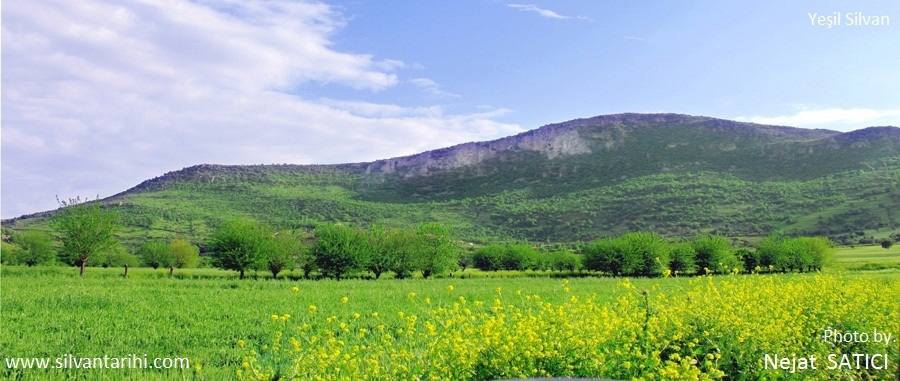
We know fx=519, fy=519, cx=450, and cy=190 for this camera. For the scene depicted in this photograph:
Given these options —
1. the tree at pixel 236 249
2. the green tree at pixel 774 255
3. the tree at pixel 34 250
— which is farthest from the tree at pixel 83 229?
the green tree at pixel 774 255

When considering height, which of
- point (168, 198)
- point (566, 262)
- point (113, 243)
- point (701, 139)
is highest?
point (701, 139)

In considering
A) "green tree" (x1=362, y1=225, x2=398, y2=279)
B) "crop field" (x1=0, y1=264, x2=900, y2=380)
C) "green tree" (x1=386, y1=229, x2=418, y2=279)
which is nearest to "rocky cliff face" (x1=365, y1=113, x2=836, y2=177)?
"green tree" (x1=386, y1=229, x2=418, y2=279)

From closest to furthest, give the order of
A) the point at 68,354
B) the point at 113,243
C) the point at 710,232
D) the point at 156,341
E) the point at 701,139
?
the point at 68,354, the point at 156,341, the point at 113,243, the point at 710,232, the point at 701,139

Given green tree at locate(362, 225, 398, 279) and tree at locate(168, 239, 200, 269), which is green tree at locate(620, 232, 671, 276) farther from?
tree at locate(168, 239, 200, 269)

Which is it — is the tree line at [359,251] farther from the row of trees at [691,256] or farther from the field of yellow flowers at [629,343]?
the field of yellow flowers at [629,343]

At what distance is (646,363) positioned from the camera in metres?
6.63

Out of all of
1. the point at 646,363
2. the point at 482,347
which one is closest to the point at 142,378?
the point at 482,347

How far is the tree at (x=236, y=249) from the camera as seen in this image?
152 ft

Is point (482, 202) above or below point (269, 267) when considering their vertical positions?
above

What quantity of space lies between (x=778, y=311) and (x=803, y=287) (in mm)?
4598

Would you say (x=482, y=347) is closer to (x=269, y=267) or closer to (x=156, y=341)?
(x=156, y=341)

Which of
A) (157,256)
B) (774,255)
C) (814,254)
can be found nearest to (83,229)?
(157,256)

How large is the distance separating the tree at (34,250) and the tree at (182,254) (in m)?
14.1

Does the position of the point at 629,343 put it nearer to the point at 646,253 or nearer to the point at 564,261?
the point at 646,253
